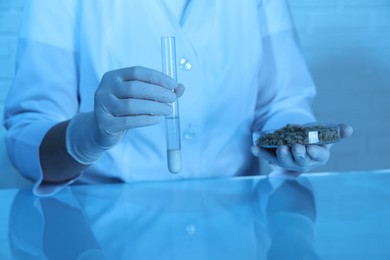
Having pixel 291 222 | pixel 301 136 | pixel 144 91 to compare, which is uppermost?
pixel 144 91

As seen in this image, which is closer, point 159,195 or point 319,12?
point 159,195

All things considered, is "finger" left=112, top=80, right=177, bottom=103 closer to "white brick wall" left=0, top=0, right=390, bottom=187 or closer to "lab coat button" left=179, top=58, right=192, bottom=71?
"lab coat button" left=179, top=58, right=192, bottom=71

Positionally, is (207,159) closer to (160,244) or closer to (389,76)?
(160,244)

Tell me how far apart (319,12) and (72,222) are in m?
1.23

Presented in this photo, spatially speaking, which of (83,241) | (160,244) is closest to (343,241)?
(160,244)

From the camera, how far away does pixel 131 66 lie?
0.96 meters

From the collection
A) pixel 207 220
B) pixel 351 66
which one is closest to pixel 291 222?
pixel 207 220

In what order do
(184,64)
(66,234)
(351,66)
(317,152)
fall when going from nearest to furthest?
1. (66,234)
2. (317,152)
3. (184,64)
4. (351,66)

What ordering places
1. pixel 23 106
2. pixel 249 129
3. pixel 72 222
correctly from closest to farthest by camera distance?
pixel 72 222, pixel 23 106, pixel 249 129

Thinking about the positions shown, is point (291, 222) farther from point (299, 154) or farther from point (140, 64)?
point (140, 64)

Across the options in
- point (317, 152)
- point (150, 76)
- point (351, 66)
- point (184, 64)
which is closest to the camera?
point (150, 76)

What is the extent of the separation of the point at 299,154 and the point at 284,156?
3 centimetres

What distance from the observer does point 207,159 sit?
1105 mm

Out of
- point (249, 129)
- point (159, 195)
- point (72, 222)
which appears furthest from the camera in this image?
point (249, 129)
